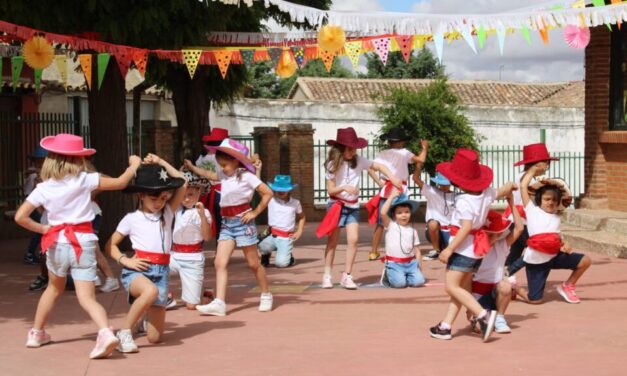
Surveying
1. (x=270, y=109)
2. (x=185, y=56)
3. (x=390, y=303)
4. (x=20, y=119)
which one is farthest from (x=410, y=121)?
(x=390, y=303)

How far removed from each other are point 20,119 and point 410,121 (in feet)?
40.1

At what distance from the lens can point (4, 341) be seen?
8109 millimetres

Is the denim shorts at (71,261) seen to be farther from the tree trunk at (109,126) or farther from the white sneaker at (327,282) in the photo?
the tree trunk at (109,126)

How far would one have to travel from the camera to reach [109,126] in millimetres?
14789

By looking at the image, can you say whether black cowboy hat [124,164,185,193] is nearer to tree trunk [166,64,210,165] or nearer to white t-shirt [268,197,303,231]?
white t-shirt [268,197,303,231]

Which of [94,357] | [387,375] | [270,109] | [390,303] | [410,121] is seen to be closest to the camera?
→ [387,375]

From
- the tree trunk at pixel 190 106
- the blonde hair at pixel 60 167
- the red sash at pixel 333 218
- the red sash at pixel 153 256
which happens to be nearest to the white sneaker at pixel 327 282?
the red sash at pixel 333 218

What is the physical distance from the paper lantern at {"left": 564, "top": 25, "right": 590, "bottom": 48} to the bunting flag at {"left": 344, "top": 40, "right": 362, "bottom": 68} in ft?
8.69

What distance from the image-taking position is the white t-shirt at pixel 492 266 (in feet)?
27.4

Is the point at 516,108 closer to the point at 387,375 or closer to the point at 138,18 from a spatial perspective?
the point at 138,18

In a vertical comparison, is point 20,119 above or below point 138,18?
below

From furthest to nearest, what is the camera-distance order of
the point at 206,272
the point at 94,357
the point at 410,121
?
the point at 410,121 < the point at 206,272 < the point at 94,357

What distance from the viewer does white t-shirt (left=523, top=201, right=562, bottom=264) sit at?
32.3 feet

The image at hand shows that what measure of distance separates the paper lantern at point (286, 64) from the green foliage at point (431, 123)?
46.7 ft
